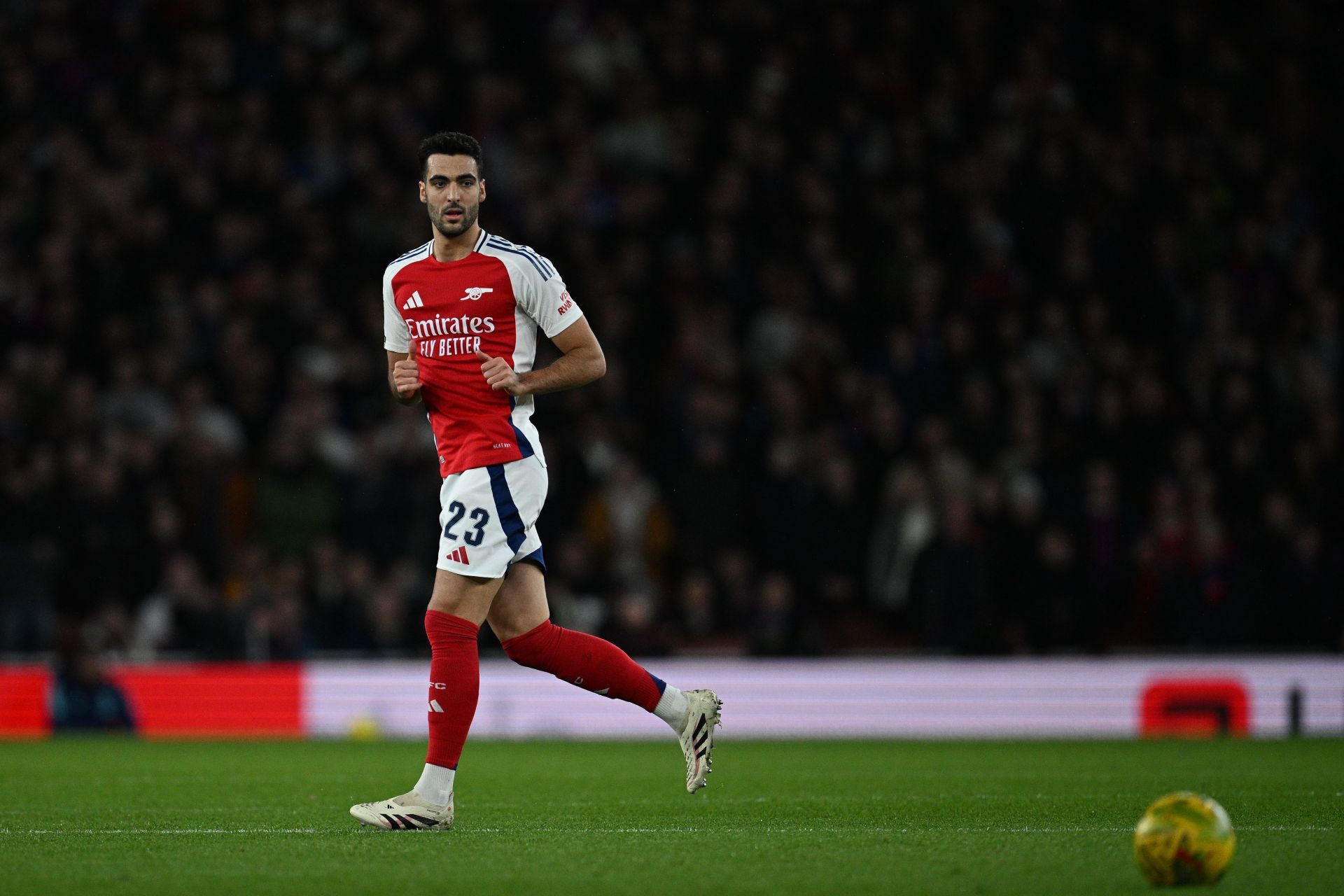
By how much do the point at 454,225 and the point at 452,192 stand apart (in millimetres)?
112

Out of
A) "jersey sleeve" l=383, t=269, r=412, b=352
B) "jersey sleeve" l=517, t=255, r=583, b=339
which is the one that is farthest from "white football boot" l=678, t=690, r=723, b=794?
"jersey sleeve" l=383, t=269, r=412, b=352

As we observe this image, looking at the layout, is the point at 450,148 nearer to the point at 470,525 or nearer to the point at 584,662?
the point at 470,525

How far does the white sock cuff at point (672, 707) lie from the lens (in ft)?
21.4

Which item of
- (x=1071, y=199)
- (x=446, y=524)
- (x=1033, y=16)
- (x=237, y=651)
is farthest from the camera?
(x=1033, y=16)

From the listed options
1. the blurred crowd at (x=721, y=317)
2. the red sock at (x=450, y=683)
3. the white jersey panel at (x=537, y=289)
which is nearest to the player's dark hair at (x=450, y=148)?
the white jersey panel at (x=537, y=289)

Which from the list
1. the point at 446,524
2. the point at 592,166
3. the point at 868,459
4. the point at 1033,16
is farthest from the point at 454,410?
the point at 1033,16

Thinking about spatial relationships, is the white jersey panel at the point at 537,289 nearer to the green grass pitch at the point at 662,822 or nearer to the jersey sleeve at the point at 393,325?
the jersey sleeve at the point at 393,325

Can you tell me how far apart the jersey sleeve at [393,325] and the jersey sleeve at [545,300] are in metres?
0.44

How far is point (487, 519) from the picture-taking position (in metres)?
6.07

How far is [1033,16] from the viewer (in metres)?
16.9

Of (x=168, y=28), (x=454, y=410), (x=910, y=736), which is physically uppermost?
(x=168, y=28)

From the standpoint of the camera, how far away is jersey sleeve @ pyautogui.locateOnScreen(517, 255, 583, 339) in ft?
20.5

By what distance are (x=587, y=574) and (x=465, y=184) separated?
7.09 m

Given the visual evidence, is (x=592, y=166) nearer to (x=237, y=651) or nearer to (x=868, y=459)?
(x=868, y=459)
